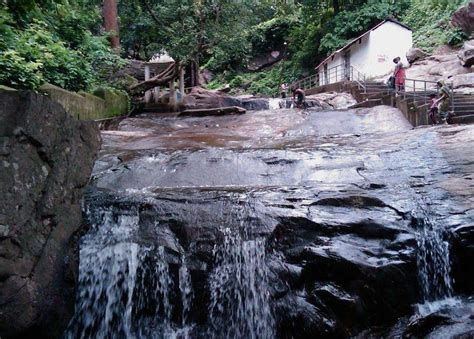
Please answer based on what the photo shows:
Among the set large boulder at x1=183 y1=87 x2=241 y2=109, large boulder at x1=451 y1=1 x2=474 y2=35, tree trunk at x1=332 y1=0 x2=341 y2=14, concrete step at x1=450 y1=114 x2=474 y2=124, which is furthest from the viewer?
tree trunk at x1=332 y1=0 x2=341 y2=14

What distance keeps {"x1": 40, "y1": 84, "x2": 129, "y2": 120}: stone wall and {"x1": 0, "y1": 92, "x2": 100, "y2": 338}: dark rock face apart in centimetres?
386

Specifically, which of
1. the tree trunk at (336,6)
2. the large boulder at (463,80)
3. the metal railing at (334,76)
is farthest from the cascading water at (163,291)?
the tree trunk at (336,6)

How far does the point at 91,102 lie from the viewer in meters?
12.4

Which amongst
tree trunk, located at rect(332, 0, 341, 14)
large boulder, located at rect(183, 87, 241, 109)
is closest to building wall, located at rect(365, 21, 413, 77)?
tree trunk, located at rect(332, 0, 341, 14)

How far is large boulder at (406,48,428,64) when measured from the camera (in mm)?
24094

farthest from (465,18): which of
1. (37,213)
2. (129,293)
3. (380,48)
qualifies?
(37,213)

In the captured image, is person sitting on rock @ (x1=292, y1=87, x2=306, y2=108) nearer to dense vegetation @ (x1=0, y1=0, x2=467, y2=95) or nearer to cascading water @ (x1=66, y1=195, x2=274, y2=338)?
dense vegetation @ (x1=0, y1=0, x2=467, y2=95)

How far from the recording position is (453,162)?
775cm

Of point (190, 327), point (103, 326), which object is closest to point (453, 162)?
point (190, 327)

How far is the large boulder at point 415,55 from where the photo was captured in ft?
79.0

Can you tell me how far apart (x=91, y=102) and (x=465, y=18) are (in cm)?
2108

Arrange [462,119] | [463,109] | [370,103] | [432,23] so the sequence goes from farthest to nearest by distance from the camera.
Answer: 1. [432,23]
2. [370,103]
3. [463,109]
4. [462,119]

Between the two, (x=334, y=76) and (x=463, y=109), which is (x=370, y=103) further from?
(x=334, y=76)

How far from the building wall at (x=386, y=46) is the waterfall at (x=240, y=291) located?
77.2 ft
